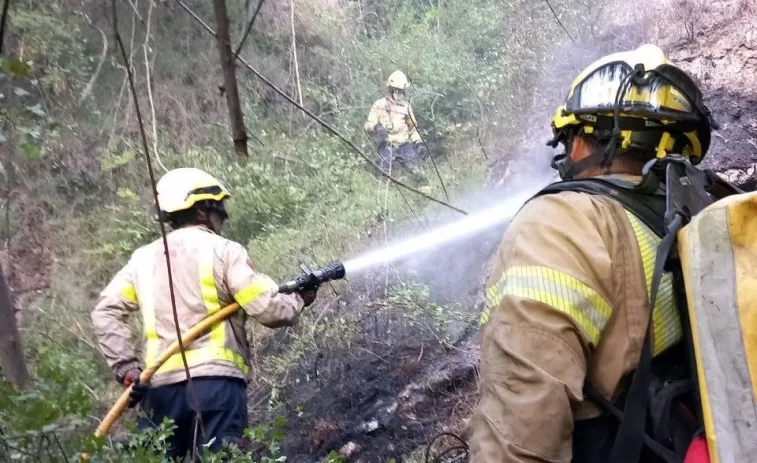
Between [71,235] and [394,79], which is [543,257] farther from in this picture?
[71,235]

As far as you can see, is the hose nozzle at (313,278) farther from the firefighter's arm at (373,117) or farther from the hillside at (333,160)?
the firefighter's arm at (373,117)

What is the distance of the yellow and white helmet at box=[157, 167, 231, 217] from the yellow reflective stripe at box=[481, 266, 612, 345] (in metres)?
2.65

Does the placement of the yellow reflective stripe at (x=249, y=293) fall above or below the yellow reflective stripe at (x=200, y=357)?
above

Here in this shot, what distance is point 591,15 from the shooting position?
7391 mm

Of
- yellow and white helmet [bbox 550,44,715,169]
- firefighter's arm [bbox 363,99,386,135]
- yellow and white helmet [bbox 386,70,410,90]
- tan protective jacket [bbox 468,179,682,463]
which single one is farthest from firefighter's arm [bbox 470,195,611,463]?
yellow and white helmet [bbox 386,70,410,90]

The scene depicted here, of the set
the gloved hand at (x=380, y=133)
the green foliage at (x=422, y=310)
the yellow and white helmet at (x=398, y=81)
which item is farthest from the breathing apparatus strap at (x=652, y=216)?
the yellow and white helmet at (x=398, y=81)

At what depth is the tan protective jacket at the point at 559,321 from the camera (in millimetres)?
1530

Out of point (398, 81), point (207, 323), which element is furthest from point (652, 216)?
point (398, 81)

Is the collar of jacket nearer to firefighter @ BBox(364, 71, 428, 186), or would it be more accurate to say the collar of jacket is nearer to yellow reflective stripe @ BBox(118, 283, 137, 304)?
yellow reflective stripe @ BBox(118, 283, 137, 304)

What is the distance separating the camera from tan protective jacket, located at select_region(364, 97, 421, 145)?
8.00 m

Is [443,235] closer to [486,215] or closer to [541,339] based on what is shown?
[486,215]

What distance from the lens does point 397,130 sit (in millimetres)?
8094

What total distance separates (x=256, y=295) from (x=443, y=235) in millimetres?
3148

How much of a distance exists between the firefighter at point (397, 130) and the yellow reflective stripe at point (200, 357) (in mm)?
3988
